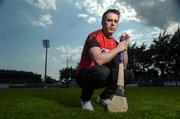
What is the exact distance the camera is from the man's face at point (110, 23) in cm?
636

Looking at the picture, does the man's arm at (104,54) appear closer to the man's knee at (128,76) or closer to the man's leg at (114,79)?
the man's leg at (114,79)

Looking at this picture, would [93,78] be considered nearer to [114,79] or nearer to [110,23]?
[114,79]

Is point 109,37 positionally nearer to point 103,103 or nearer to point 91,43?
point 91,43

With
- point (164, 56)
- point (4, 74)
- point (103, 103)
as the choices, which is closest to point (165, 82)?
point (164, 56)

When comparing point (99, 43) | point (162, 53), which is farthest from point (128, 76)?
point (162, 53)

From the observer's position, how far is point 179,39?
88375 mm

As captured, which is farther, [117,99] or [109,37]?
[109,37]

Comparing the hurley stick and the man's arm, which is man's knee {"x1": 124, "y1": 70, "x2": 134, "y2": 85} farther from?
the man's arm

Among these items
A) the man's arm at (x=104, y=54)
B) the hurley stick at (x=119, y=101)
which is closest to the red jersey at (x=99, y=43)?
the man's arm at (x=104, y=54)

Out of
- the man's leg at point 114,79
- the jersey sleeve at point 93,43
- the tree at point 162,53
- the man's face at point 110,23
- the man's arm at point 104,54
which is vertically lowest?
the man's leg at point 114,79

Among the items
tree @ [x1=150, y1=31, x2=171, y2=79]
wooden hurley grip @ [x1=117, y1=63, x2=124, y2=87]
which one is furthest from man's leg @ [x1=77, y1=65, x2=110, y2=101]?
tree @ [x1=150, y1=31, x2=171, y2=79]

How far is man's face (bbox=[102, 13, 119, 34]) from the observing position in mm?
6359

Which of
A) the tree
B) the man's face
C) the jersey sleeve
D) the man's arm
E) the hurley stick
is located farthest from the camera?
Answer: the tree

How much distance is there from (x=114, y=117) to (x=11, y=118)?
1391mm
